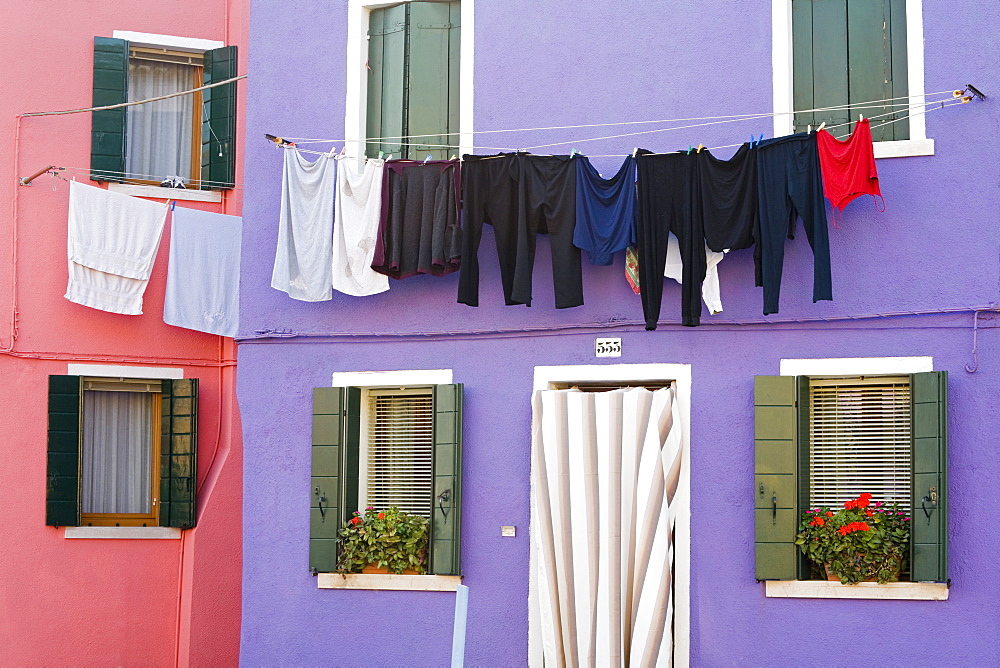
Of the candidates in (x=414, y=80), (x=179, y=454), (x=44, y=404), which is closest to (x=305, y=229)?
(x=414, y=80)

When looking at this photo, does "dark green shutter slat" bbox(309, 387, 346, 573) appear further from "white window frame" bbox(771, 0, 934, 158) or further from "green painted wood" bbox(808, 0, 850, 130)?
"green painted wood" bbox(808, 0, 850, 130)

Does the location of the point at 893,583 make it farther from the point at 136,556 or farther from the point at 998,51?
the point at 136,556

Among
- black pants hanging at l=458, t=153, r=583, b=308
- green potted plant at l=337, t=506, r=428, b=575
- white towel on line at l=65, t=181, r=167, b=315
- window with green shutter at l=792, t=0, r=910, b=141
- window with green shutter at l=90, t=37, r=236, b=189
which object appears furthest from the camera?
window with green shutter at l=90, t=37, r=236, b=189

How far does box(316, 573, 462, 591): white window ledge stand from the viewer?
32.9ft

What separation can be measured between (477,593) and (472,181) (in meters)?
3.27

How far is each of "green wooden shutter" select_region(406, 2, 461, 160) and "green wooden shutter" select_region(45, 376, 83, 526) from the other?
4608mm

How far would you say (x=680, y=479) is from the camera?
376 inches

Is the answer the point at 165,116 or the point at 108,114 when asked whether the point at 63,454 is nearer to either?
the point at 108,114

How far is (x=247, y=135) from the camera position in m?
Result: 11.1

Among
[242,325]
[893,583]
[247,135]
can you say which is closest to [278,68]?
[247,135]

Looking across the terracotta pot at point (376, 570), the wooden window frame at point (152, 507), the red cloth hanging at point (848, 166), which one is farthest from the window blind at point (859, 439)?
the wooden window frame at point (152, 507)

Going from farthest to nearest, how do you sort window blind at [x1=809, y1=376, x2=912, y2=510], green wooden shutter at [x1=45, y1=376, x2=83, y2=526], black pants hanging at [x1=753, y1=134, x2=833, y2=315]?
green wooden shutter at [x1=45, y1=376, x2=83, y2=526], window blind at [x1=809, y1=376, x2=912, y2=510], black pants hanging at [x1=753, y1=134, x2=833, y2=315]

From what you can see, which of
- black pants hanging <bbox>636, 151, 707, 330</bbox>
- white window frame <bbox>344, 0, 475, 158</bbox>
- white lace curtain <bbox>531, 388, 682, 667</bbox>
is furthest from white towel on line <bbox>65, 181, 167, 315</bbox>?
black pants hanging <bbox>636, 151, 707, 330</bbox>

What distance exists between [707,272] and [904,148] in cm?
168
